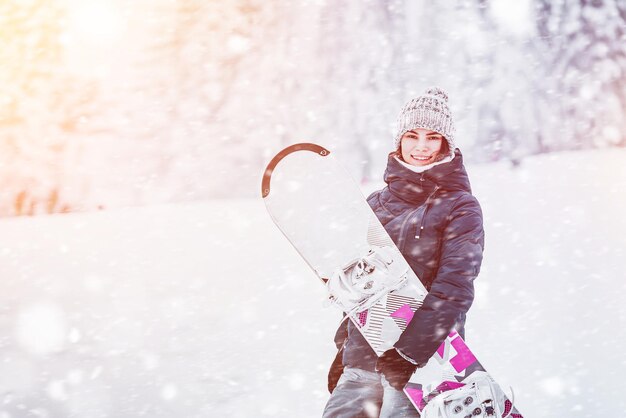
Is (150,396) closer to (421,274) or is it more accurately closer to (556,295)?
(421,274)

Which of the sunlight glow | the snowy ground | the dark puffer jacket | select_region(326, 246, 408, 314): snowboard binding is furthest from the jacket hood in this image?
the sunlight glow

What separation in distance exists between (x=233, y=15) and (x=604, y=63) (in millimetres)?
1219

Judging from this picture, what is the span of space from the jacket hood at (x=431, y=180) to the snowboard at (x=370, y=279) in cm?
8

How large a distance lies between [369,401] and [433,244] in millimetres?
283

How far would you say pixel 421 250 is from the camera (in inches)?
38.8

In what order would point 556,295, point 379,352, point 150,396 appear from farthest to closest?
1. point 556,295
2. point 150,396
3. point 379,352

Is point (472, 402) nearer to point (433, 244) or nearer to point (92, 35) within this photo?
point (433, 244)

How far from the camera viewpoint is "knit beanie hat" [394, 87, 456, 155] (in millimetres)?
1026

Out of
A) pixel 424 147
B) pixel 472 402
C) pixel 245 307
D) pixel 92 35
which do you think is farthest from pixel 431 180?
pixel 92 35

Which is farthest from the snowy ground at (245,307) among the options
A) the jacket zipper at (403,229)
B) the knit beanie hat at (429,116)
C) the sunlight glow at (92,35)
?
the knit beanie hat at (429,116)

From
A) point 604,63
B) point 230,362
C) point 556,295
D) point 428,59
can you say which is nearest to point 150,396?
point 230,362

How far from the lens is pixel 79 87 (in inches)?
73.9

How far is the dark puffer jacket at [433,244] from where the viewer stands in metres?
0.95

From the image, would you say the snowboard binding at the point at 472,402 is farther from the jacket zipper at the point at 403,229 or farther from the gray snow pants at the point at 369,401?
the jacket zipper at the point at 403,229
